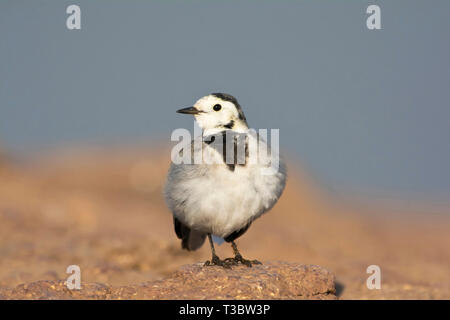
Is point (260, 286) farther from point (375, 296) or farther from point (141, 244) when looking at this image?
point (141, 244)

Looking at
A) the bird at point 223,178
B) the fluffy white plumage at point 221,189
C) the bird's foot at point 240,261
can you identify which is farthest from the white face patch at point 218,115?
the bird's foot at point 240,261

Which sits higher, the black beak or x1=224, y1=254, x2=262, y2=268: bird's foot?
the black beak

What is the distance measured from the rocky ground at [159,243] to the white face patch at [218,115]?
5.27ft

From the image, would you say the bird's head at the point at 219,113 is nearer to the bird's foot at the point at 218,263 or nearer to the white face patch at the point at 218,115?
the white face patch at the point at 218,115

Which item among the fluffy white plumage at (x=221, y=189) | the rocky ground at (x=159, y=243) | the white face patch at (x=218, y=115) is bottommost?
the rocky ground at (x=159, y=243)

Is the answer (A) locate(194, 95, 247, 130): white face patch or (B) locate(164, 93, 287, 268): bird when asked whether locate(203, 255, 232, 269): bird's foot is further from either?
(A) locate(194, 95, 247, 130): white face patch

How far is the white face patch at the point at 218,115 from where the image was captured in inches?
267

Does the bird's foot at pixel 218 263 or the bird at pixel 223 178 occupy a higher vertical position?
the bird at pixel 223 178

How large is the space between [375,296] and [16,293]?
4596 mm

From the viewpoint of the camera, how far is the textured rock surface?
5812 millimetres

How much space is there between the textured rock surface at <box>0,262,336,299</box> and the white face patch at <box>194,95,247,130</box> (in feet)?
5.25

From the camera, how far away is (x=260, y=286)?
235 inches

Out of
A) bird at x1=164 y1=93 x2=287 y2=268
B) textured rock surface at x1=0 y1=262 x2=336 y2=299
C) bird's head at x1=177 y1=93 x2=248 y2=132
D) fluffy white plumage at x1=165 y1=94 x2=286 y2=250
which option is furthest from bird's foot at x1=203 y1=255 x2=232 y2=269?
bird's head at x1=177 y1=93 x2=248 y2=132

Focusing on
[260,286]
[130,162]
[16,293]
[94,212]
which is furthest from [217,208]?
[130,162]
